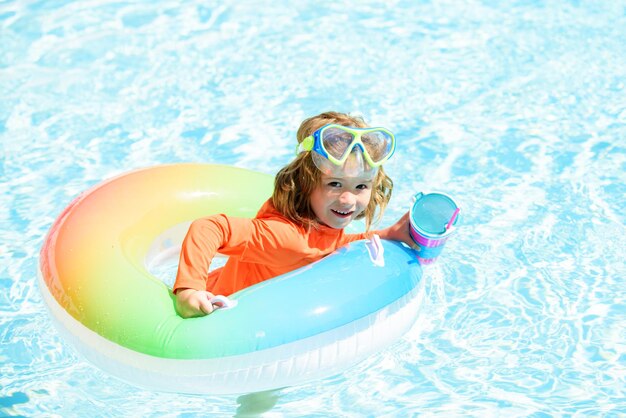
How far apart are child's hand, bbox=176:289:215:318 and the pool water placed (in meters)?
0.57

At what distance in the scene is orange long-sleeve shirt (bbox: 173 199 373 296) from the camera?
351cm

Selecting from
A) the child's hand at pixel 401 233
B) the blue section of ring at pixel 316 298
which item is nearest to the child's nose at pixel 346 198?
the blue section of ring at pixel 316 298

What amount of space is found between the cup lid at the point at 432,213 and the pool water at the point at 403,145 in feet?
2.24

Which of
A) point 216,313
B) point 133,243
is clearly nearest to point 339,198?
point 216,313

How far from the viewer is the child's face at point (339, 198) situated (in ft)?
12.2

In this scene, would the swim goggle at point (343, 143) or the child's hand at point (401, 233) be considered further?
the child's hand at point (401, 233)

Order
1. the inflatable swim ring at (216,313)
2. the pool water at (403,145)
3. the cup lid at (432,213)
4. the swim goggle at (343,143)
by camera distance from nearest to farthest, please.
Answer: the inflatable swim ring at (216,313) → the swim goggle at (343,143) → the cup lid at (432,213) → the pool water at (403,145)

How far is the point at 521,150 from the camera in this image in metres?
6.09

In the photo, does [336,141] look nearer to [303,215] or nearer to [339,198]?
[339,198]

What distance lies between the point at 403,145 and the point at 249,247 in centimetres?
273

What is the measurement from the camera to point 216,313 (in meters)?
3.53

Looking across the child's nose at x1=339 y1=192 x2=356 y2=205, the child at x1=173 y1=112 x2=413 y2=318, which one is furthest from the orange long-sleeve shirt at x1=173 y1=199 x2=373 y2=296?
the child's nose at x1=339 y1=192 x2=356 y2=205

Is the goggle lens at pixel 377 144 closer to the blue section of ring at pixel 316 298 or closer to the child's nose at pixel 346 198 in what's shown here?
the child's nose at pixel 346 198

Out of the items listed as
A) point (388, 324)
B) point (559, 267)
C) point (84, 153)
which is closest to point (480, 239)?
point (559, 267)
